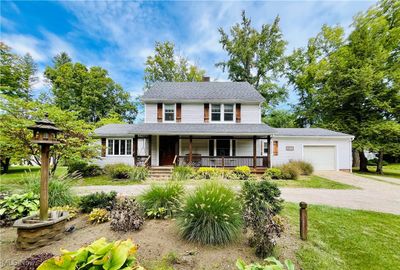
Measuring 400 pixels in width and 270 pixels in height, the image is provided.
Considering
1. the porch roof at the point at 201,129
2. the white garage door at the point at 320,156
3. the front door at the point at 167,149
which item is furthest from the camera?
the white garage door at the point at 320,156

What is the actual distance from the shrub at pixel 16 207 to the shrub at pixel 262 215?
4.94 metres

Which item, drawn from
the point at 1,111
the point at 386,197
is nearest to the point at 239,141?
the point at 386,197

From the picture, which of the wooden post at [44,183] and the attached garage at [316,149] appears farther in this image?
the attached garage at [316,149]

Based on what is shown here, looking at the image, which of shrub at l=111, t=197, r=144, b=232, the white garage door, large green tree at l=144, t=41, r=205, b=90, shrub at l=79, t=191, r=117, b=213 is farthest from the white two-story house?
large green tree at l=144, t=41, r=205, b=90

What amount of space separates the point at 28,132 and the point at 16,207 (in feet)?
22.7

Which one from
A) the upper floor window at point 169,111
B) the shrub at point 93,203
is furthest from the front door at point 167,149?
the shrub at point 93,203

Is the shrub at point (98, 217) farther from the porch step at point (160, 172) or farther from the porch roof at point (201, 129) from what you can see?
the porch roof at point (201, 129)

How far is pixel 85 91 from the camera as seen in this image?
28891 mm

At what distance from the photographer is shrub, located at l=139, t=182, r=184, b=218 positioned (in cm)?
468

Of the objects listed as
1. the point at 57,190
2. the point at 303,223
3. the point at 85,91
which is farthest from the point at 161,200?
the point at 85,91

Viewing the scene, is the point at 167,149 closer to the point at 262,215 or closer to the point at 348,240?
the point at 262,215

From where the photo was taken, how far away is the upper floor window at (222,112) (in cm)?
1616

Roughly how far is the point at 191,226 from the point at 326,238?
3.07 metres

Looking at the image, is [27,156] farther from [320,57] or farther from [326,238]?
[320,57]
